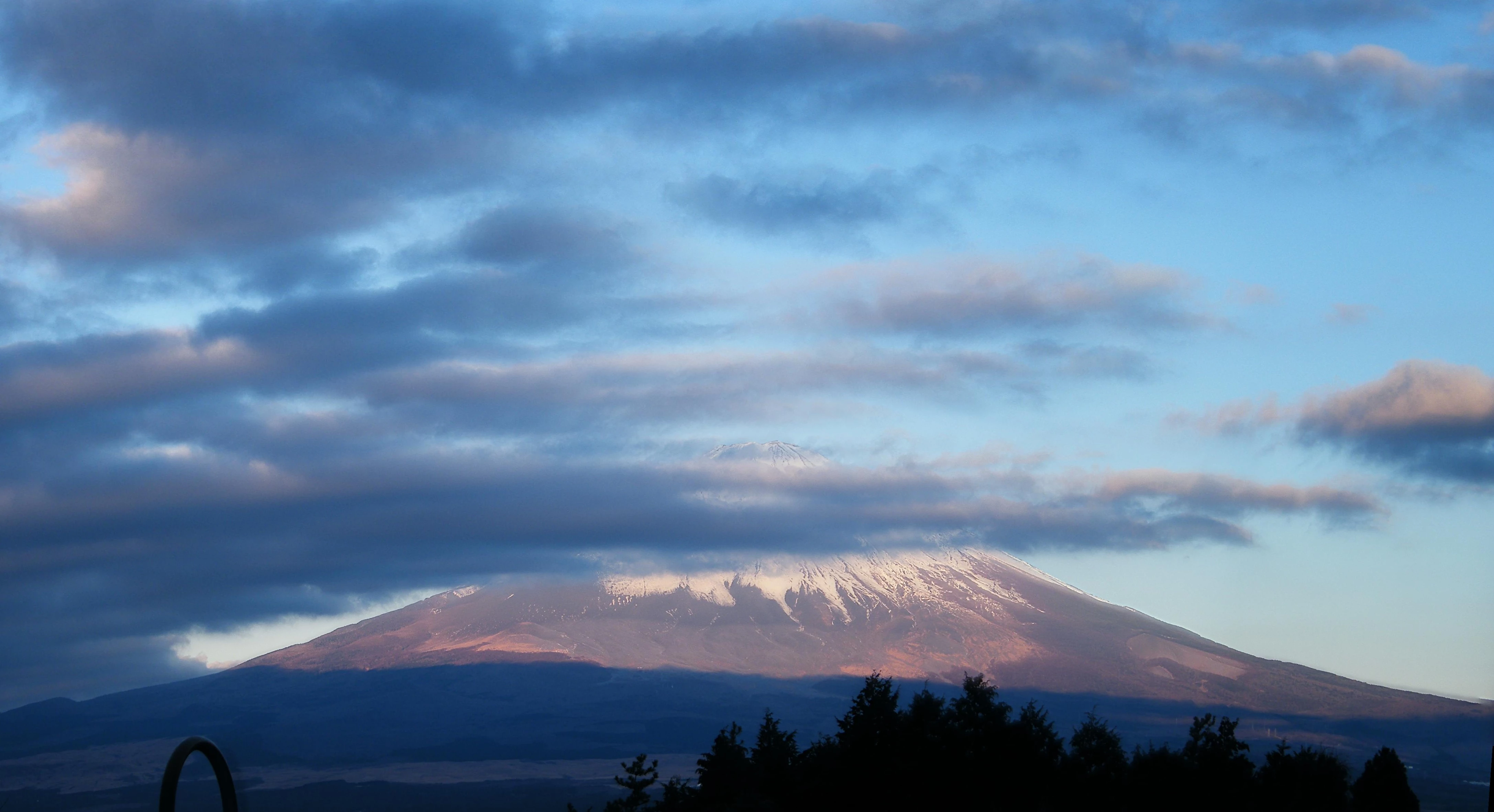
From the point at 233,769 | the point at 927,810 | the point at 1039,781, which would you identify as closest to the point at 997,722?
the point at 1039,781

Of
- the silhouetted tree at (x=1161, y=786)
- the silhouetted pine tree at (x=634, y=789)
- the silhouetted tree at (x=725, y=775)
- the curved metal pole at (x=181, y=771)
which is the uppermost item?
the curved metal pole at (x=181, y=771)

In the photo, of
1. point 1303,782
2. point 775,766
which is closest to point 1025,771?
point 1303,782

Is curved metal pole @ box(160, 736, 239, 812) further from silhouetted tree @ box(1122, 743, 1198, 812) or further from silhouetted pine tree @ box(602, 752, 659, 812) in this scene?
silhouetted pine tree @ box(602, 752, 659, 812)

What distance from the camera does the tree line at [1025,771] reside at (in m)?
57.8

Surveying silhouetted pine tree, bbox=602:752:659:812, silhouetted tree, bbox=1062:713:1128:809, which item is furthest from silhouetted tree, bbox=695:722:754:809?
silhouetted tree, bbox=1062:713:1128:809

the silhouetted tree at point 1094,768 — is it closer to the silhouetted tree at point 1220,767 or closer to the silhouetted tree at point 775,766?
the silhouetted tree at point 1220,767

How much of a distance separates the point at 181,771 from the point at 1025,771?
47526mm

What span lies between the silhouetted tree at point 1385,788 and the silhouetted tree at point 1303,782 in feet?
2.60

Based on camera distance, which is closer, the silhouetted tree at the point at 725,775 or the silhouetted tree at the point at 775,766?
the silhouetted tree at the point at 775,766

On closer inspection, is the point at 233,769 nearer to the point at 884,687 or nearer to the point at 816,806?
the point at 816,806

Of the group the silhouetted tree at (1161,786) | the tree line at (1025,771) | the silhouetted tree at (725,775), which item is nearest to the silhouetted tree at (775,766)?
the tree line at (1025,771)

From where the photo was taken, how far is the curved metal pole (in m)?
17.5

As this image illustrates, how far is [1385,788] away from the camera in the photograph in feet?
233

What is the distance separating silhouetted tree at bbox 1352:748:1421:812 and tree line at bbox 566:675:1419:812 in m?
0.10
